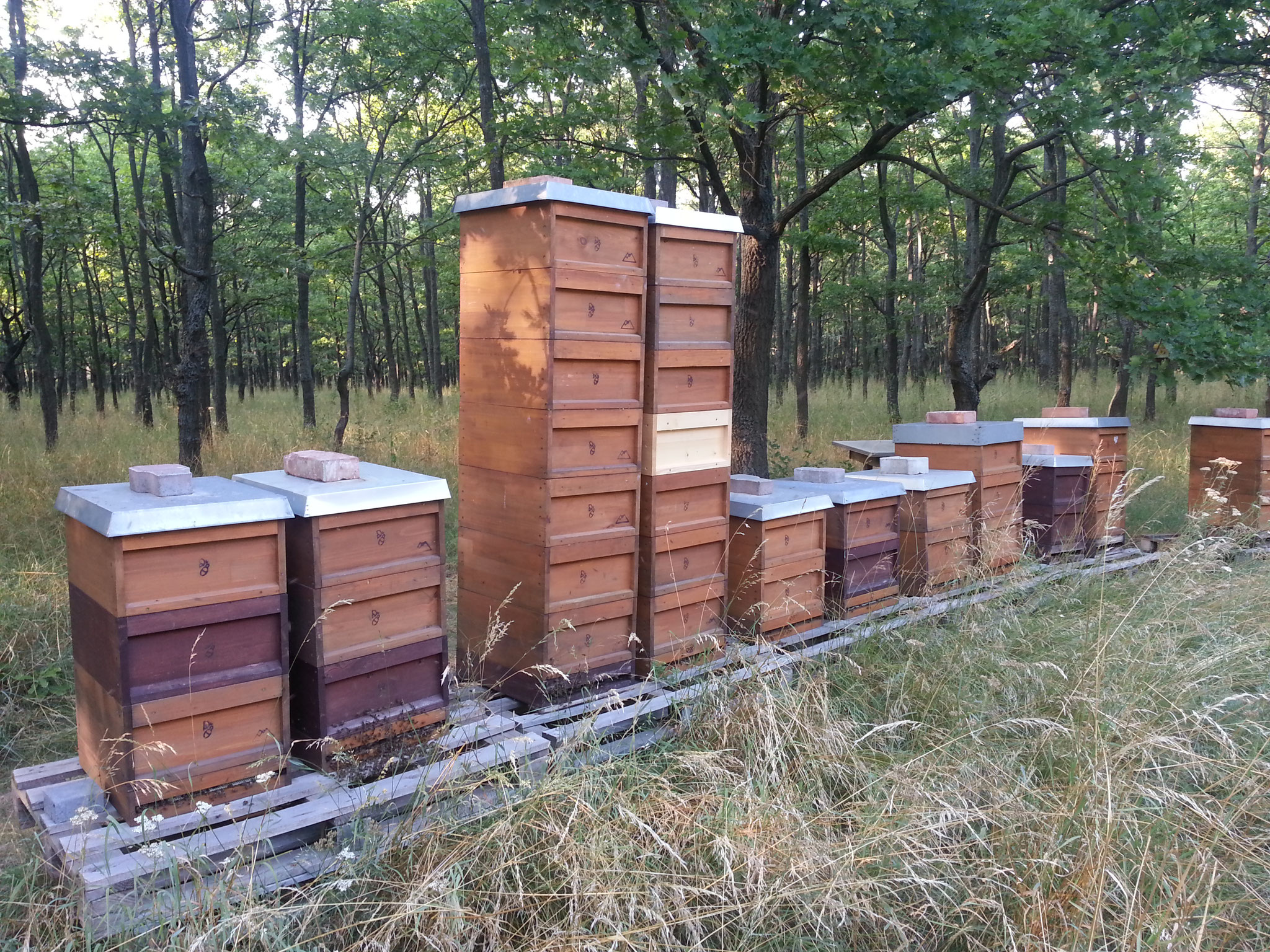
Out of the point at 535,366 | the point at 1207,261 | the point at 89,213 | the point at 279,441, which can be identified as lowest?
the point at 279,441

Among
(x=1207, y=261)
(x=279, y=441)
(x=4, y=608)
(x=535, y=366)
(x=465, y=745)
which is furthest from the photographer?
(x=279, y=441)

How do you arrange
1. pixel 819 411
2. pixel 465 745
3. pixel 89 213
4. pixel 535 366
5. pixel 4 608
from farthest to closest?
pixel 819 411 < pixel 89 213 < pixel 4 608 < pixel 535 366 < pixel 465 745

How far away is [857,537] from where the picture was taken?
4.75 meters

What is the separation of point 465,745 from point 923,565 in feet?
10.4

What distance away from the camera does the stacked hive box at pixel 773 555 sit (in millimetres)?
4223

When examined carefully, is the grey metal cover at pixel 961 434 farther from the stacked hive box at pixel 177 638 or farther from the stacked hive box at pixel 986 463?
the stacked hive box at pixel 177 638

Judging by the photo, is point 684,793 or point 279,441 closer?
point 684,793

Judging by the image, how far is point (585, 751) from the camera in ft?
10.5

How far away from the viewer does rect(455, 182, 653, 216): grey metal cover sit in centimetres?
338

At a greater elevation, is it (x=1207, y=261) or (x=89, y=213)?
(x=89, y=213)

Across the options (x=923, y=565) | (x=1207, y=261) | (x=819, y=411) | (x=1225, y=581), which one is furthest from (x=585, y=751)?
(x=819, y=411)

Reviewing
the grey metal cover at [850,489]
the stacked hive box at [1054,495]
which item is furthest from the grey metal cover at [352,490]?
the stacked hive box at [1054,495]

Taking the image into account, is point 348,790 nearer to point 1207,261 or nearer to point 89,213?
point 1207,261

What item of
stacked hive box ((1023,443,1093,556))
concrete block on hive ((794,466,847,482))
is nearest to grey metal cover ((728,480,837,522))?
concrete block on hive ((794,466,847,482))
